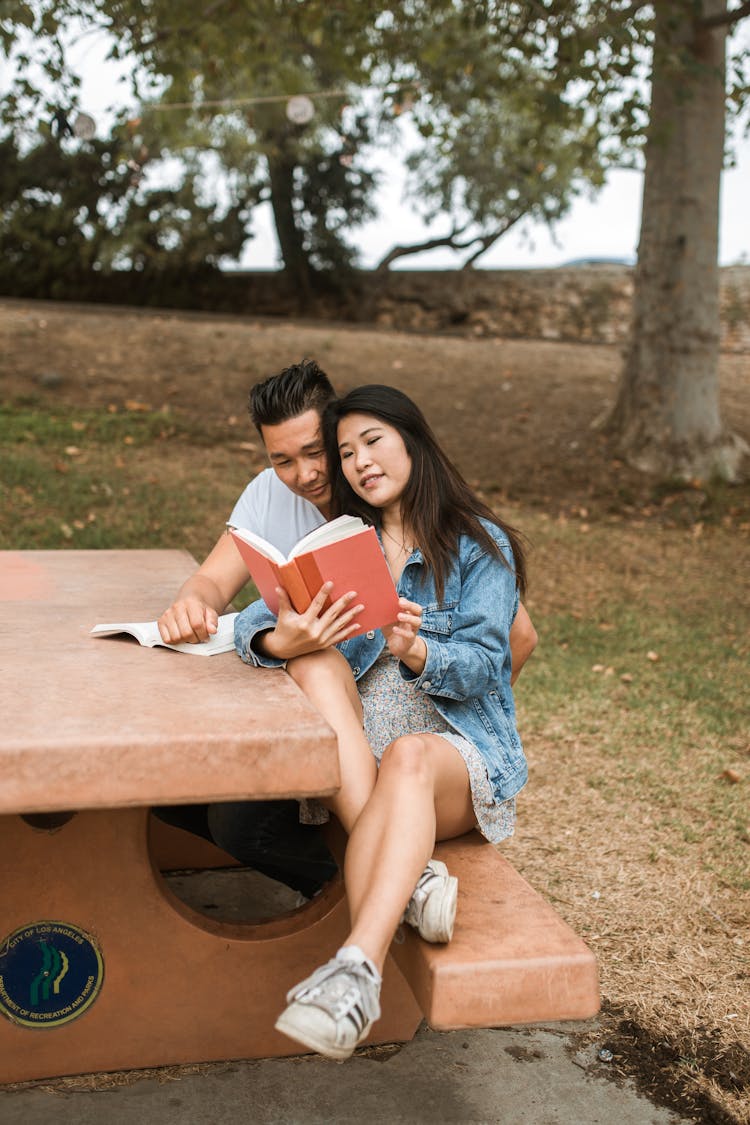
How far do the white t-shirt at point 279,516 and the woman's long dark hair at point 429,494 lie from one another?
1.61 feet

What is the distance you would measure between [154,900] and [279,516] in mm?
1230

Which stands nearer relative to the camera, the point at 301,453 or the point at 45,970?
the point at 45,970

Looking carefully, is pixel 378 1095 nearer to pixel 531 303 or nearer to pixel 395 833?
pixel 395 833

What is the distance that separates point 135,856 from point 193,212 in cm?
1405

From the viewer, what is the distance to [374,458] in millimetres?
2760

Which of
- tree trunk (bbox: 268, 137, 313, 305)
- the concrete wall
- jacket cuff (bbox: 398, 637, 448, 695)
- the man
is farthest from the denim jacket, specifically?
tree trunk (bbox: 268, 137, 313, 305)

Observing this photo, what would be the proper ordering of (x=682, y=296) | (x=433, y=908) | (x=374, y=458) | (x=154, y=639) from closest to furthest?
(x=433, y=908)
(x=154, y=639)
(x=374, y=458)
(x=682, y=296)

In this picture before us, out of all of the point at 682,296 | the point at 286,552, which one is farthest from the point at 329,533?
the point at 682,296

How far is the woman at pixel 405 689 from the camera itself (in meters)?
1.94

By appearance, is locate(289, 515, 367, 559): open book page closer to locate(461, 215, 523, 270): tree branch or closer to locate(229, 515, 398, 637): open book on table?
locate(229, 515, 398, 637): open book on table

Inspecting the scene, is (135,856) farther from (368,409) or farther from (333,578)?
(368,409)

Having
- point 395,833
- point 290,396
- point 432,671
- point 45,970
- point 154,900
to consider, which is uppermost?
point 290,396

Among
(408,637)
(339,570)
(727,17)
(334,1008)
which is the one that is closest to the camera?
(334,1008)

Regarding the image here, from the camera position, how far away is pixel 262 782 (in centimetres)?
183
